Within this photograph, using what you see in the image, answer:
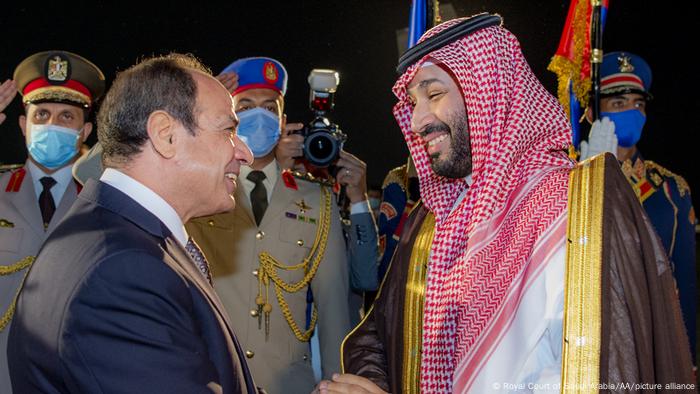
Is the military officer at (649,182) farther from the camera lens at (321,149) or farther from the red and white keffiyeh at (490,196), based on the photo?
the red and white keffiyeh at (490,196)

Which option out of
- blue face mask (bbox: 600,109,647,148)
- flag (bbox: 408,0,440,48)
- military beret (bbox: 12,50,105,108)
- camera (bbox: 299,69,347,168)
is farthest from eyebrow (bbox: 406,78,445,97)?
blue face mask (bbox: 600,109,647,148)

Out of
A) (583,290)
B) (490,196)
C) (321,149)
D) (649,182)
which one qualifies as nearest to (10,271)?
(321,149)

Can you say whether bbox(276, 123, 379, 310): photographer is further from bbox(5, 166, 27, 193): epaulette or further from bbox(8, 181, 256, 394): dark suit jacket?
bbox(8, 181, 256, 394): dark suit jacket

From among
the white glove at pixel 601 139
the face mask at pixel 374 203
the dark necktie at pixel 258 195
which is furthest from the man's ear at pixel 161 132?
the face mask at pixel 374 203

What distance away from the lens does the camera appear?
322 centimetres

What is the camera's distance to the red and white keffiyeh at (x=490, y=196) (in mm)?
1839

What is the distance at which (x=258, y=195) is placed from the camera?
10.3ft

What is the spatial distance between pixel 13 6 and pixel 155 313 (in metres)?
7.07

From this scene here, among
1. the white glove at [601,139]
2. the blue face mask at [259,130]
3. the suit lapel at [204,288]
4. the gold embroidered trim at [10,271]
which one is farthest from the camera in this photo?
the white glove at [601,139]

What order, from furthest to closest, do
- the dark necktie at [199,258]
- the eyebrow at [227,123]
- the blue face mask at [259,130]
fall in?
the blue face mask at [259,130]
the dark necktie at [199,258]
the eyebrow at [227,123]

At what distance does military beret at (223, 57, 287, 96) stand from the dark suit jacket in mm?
1780

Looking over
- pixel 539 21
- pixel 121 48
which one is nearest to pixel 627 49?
pixel 539 21

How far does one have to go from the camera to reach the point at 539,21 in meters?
8.98

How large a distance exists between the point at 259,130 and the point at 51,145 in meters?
0.95
